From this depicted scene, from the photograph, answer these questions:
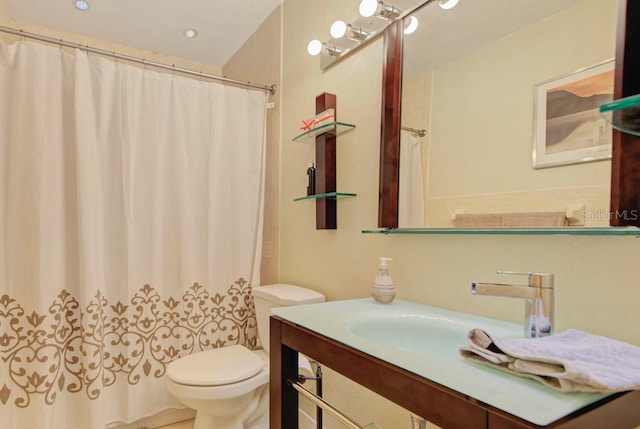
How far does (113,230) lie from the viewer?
182 centimetres

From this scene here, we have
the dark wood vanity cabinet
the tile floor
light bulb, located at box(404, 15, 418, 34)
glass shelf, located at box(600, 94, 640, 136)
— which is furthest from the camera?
the tile floor

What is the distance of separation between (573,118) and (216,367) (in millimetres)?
1633

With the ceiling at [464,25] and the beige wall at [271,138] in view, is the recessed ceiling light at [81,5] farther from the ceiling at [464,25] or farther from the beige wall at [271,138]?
the ceiling at [464,25]

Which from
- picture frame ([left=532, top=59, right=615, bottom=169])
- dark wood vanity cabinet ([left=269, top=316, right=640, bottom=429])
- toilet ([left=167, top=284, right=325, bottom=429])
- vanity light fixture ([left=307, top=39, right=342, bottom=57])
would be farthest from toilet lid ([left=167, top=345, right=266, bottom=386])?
vanity light fixture ([left=307, top=39, right=342, bottom=57])

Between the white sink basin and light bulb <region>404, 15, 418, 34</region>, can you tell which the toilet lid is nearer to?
the white sink basin

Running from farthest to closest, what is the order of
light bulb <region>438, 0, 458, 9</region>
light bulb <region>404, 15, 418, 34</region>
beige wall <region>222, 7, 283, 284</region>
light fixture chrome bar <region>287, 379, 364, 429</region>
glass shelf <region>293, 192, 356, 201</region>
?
beige wall <region>222, 7, 283, 284</region>, glass shelf <region>293, 192, 356, 201</region>, light bulb <region>404, 15, 418, 34</region>, light bulb <region>438, 0, 458, 9</region>, light fixture chrome bar <region>287, 379, 364, 429</region>

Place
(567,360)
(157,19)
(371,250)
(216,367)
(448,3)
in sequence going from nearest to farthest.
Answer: (567,360)
(448,3)
(371,250)
(216,367)
(157,19)

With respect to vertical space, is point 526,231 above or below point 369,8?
below

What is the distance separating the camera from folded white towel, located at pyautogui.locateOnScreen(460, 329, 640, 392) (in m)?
0.54

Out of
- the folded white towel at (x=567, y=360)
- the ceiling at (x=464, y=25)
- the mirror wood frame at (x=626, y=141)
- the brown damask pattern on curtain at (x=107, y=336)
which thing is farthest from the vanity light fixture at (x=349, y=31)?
the brown damask pattern on curtain at (x=107, y=336)

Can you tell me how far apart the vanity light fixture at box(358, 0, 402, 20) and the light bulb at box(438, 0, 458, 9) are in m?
0.17

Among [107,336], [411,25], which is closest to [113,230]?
[107,336]

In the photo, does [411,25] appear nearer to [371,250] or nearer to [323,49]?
[323,49]

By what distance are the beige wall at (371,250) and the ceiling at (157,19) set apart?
1.49 ft
